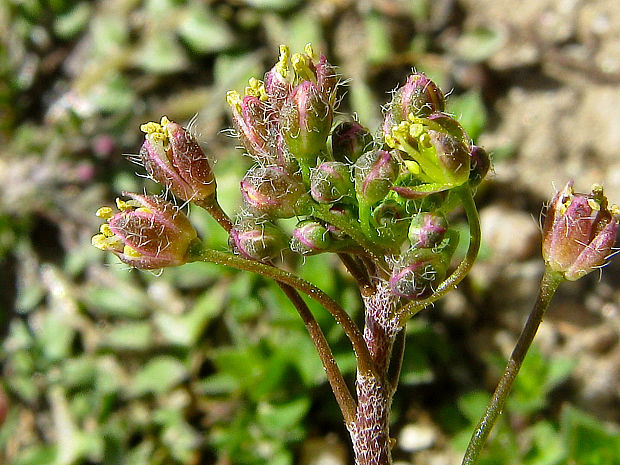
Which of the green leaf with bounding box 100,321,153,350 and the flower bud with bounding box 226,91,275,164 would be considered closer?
the flower bud with bounding box 226,91,275,164

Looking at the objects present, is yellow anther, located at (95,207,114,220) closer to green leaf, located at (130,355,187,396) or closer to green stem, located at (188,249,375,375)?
green stem, located at (188,249,375,375)

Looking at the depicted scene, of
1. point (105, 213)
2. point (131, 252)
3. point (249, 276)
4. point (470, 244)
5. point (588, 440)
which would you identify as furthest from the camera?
point (249, 276)

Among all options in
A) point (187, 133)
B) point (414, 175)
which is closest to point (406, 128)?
point (414, 175)

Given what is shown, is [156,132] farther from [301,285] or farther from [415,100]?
[415,100]

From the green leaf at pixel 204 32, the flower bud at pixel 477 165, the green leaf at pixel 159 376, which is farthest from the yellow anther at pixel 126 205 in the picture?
the green leaf at pixel 204 32

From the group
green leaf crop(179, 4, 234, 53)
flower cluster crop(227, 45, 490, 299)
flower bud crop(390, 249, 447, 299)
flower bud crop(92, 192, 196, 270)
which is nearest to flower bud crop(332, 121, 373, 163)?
flower cluster crop(227, 45, 490, 299)

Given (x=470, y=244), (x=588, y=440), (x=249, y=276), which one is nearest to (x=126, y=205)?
(x=470, y=244)
